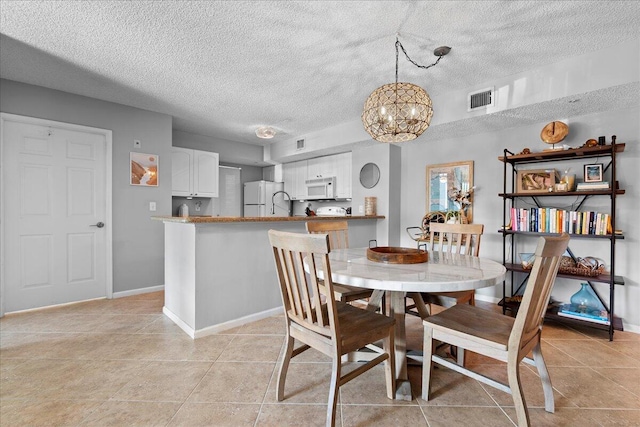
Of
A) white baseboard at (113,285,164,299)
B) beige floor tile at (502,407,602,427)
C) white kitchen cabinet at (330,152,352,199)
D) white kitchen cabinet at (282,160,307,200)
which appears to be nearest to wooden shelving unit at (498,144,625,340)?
beige floor tile at (502,407,602,427)

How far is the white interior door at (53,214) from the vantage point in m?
3.02

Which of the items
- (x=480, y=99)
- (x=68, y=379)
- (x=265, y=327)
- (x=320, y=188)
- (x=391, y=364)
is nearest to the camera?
(x=391, y=364)

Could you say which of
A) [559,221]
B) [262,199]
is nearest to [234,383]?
[559,221]

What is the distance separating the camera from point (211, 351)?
226cm

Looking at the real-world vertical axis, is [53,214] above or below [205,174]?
below

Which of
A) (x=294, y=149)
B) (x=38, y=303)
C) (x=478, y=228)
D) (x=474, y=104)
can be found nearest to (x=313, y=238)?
(x=478, y=228)

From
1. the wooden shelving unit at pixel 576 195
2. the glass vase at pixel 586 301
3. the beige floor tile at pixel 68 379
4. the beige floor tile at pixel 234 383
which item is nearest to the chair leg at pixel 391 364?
the beige floor tile at pixel 234 383

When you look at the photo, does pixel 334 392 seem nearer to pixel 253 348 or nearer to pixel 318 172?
pixel 253 348

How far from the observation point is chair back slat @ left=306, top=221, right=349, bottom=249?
2.56 metres

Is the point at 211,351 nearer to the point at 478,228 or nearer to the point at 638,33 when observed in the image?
the point at 478,228

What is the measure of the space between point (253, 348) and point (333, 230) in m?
1.18

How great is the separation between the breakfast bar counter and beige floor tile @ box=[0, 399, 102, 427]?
2.96 feet

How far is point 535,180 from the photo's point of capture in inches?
121

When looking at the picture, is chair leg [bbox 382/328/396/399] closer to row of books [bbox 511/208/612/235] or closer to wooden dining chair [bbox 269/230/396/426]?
→ wooden dining chair [bbox 269/230/396/426]
